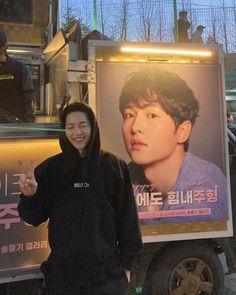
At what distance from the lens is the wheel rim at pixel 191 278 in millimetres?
3697

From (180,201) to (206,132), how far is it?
610mm

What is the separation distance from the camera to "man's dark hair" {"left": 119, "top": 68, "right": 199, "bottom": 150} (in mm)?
3505

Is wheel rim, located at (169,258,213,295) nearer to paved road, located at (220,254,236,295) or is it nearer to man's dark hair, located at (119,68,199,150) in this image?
paved road, located at (220,254,236,295)

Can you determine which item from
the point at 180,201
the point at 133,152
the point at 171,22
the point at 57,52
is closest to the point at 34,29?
the point at 57,52

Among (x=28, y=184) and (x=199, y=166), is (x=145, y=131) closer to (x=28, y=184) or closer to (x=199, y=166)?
(x=199, y=166)

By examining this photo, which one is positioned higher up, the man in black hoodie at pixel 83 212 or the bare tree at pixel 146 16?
the bare tree at pixel 146 16

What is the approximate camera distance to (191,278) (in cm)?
373

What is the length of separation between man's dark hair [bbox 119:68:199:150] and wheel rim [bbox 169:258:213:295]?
3.30 feet

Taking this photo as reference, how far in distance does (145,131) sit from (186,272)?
1.26m

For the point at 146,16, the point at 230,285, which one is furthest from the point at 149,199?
the point at 146,16

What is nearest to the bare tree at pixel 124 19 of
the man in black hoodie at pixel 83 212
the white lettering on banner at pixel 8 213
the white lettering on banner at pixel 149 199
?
the white lettering on banner at pixel 149 199

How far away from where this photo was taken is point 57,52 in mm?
4395

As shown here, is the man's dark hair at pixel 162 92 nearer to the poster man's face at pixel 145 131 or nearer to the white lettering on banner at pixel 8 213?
the poster man's face at pixel 145 131

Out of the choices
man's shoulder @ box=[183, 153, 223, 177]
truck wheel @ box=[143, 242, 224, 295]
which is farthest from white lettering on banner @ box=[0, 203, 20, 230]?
man's shoulder @ box=[183, 153, 223, 177]
